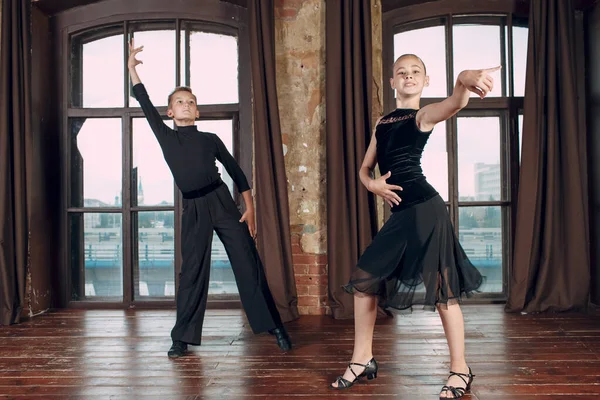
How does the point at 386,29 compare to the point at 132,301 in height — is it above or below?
above

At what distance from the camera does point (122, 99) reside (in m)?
4.25

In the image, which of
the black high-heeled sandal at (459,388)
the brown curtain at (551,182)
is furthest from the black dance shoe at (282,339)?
the brown curtain at (551,182)

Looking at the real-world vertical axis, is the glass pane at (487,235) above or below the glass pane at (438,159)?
below

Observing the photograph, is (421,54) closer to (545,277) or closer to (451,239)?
(545,277)

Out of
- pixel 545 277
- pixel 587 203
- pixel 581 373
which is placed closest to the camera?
pixel 581 373

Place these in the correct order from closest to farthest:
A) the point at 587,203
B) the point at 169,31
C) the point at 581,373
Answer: the point at 581,373 → the point at 587,203 → the point at 169,31

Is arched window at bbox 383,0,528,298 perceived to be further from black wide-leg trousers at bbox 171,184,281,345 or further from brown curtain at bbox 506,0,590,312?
black wide-leg trousers at bbox 171,184,281,345

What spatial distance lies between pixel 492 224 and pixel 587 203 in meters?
0.67

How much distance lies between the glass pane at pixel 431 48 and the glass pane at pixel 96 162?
2.29 meters

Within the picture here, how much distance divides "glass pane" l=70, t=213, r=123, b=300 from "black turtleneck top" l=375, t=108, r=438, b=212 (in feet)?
8.95

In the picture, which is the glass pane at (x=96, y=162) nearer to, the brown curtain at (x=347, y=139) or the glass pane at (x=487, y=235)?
the brown curtain at (x=347, y=139)

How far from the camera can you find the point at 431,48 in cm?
420

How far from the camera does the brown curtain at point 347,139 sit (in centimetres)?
366

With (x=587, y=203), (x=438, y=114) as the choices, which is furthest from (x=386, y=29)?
(x=438, y=114)
